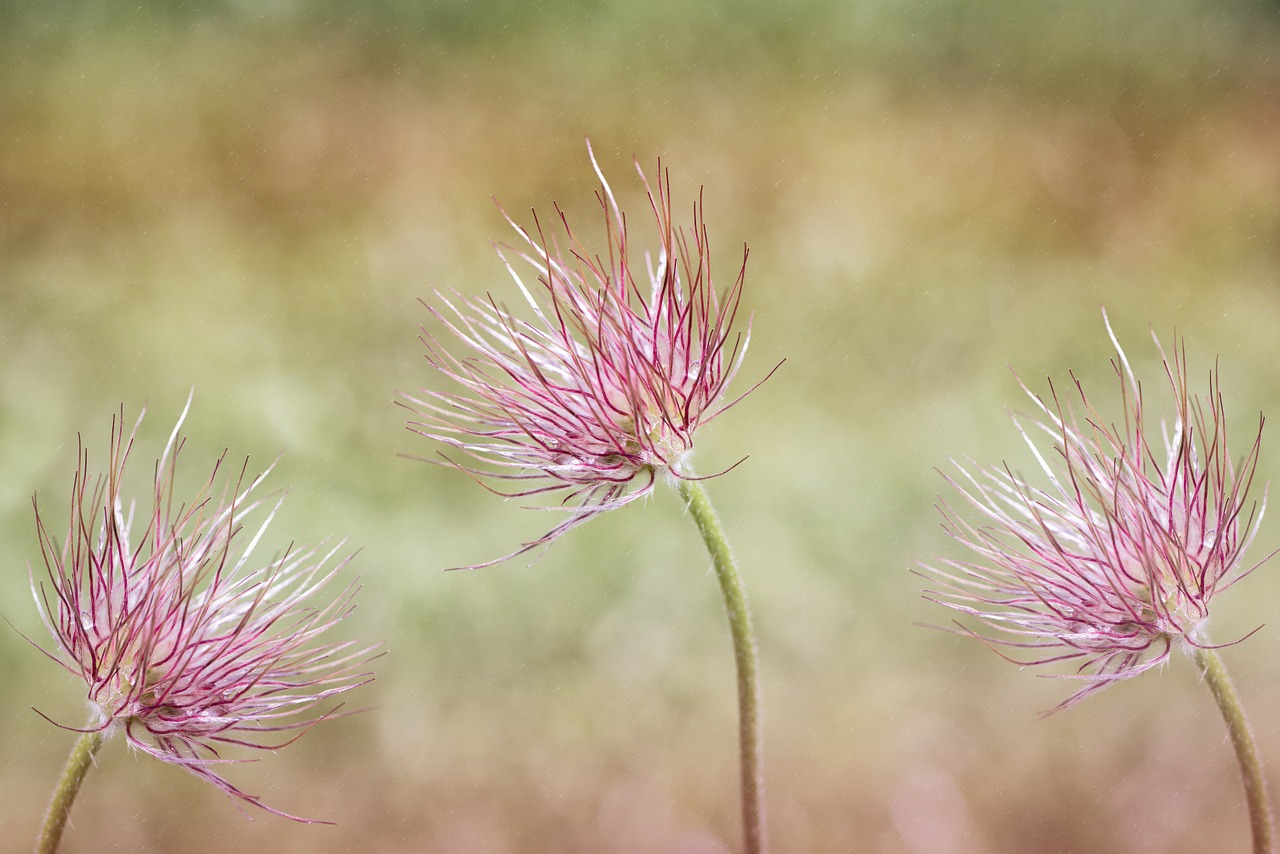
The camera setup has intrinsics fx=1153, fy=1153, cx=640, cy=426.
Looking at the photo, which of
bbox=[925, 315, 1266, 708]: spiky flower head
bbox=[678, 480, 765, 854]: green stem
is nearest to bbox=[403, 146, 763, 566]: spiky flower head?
bbox=[678, 480, 765, 854]: green stem

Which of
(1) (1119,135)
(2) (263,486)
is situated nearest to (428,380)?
(2) (263,486)

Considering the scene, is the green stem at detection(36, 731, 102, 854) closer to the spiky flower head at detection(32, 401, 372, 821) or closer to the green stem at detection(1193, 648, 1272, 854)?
the spiky flower head at detection(32, 401, 372, 821)

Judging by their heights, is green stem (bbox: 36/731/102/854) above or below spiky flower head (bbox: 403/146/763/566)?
below

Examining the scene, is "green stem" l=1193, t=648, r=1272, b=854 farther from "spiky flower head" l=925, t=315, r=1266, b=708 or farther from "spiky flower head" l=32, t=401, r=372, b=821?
"spiky flower head" l=32, t=401, r=372, b=821

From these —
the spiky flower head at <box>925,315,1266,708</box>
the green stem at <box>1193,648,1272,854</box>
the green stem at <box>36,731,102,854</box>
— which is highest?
the spiky flower head at <box>925,315,1266,708</box>

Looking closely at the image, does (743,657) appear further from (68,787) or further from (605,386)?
(68,787)

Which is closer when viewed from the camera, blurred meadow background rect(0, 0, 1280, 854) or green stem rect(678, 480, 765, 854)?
green stem rect(678, 480, 765, 854)
